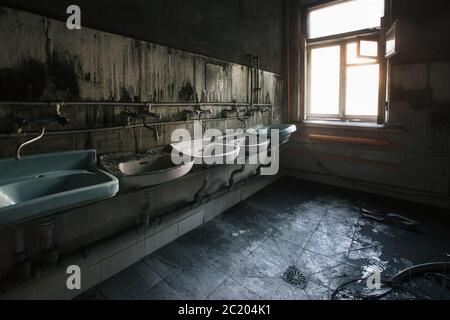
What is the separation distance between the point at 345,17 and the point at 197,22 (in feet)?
7.97

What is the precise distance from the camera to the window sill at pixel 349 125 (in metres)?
3.35

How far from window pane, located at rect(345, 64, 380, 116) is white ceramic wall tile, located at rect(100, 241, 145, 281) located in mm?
3443

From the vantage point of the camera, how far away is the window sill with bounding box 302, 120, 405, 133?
335 cm

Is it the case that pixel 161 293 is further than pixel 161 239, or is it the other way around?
pixel 161 239

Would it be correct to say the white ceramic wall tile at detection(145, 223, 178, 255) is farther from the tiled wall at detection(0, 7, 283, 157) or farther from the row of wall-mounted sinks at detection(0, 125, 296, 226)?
the tiled wall at detection(0, 7, 283, 157)

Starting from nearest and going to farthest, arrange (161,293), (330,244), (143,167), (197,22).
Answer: (161,293), (143,167), (330,244), (197,22)

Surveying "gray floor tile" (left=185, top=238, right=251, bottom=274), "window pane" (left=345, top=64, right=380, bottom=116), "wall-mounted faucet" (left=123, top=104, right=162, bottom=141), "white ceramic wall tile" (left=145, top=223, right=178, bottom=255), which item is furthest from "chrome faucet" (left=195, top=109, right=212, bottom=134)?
"window pane" (left=345, top=64, right=380, bottom=116)

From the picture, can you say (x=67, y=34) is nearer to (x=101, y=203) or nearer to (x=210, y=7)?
(x=101, y=203)

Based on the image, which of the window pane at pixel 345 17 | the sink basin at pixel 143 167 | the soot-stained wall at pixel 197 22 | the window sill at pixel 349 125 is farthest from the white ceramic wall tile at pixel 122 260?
the window pane at pixel 345 17

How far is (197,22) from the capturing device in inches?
97.1

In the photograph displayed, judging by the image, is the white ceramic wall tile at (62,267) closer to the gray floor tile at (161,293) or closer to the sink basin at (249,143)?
the gray floor tile at (161,293)

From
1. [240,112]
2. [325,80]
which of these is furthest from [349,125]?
[240,112]

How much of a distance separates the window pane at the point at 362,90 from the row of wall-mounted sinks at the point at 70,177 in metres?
2.55

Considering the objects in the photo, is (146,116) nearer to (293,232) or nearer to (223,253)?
(223,253)
